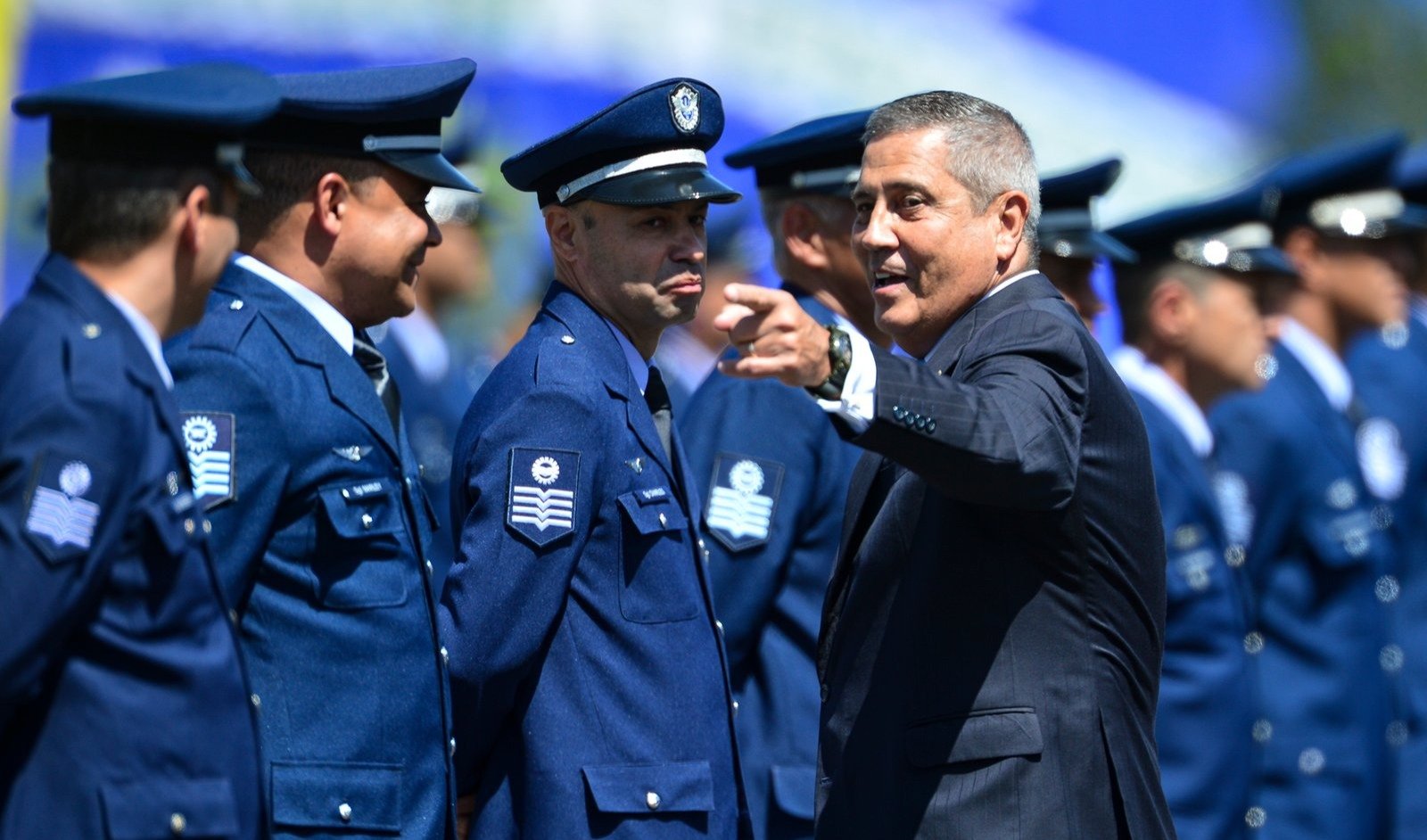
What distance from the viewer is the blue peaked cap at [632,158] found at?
4652 mm

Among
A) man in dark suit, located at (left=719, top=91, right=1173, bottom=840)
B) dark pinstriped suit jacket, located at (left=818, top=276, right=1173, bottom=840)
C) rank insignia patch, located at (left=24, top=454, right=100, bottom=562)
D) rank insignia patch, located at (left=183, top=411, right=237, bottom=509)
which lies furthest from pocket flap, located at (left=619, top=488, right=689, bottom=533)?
rank insignia patch, located at (left=24, top=454, right=100, bottom=562)

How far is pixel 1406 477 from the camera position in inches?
344

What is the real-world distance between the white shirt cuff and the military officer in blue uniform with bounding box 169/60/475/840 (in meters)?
1.12

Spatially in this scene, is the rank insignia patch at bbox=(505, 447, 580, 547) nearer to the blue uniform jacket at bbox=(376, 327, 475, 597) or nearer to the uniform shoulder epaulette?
the uniform shoulder epaulette

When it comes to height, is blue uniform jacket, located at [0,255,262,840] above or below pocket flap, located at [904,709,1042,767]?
above

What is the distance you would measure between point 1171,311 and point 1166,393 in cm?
33

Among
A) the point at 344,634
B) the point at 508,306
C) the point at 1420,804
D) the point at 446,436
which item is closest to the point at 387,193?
the point at 344,634

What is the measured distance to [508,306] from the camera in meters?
11.0

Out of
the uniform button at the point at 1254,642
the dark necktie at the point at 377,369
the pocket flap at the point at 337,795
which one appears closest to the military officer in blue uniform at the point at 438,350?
the uniform button at the point at 1254,642

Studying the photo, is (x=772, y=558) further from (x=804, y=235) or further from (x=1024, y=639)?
(x=1024, y=639)

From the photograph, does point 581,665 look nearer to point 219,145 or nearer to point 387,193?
point 387,193

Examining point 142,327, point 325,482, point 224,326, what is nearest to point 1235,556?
point 325,482

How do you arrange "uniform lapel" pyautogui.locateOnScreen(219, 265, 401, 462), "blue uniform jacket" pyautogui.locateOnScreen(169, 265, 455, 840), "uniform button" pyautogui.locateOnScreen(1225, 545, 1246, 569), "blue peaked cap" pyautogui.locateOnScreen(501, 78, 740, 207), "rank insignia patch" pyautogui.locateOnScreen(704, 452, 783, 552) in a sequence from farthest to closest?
"uniform button" pyautogui.locateOnScreen(1225, 545, 1246, 569)
"rank insignia patch" pyautogui.locateOnScreen(704, 452, 783, 552)
"blue peaked cap" pyautogui.locateOnScreen(501, 78, 740, 207)
"uniform lapel" pyautogui.locateOnScreen(219, 265, 401, 462)
"blue uniform jacket" pyautogui.locateOnScreen(169, 265, 455, 840)

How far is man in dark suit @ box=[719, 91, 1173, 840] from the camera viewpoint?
12.5 ft
